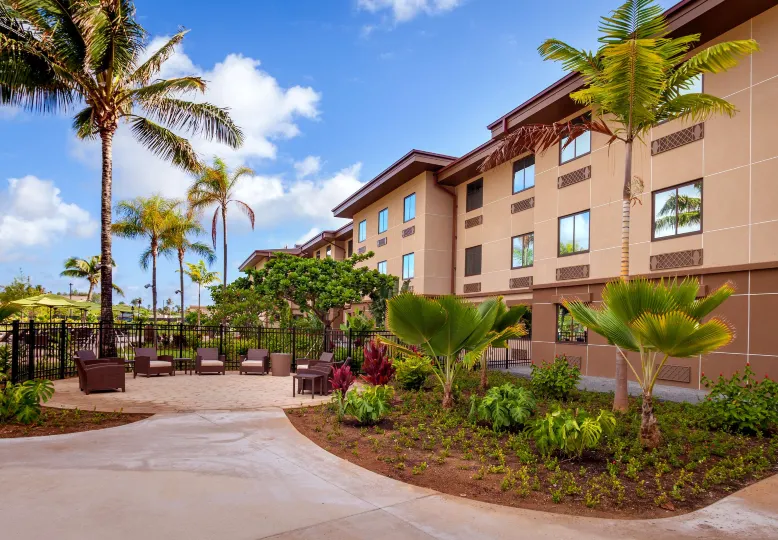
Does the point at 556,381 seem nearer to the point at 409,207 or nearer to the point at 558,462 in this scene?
the point at 558,462

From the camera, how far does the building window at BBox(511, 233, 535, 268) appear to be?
22.4 meters

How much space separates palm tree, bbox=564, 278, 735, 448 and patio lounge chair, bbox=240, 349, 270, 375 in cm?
1116

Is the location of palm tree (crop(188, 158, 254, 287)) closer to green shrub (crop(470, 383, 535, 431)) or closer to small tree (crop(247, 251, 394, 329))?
small tree (crop(247, 251, 394, 329))

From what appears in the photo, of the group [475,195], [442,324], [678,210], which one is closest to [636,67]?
[442,324]

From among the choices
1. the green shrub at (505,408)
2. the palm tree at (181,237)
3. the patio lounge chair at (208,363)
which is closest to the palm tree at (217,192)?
the palm tree at (181,237)

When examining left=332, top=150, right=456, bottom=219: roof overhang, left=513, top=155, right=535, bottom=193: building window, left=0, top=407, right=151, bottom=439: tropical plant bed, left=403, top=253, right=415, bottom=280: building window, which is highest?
left=332, top=150, right=456, bottom=219: roof overhang

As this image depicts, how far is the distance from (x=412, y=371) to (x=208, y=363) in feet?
24.6

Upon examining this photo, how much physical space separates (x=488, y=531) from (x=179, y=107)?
659 inches

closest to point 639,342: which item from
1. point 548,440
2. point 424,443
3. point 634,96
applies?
point 548,440

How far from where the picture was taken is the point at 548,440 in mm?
6477

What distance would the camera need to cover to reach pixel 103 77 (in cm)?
1562

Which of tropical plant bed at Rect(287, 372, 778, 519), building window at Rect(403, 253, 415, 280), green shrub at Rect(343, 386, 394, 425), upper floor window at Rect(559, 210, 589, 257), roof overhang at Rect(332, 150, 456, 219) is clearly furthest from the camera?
building window at Rect(403, 253, 415, 280)

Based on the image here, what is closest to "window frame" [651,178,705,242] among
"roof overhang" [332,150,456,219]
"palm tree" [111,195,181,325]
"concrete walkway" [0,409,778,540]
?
"concrete walkway" [0,409,778,540]

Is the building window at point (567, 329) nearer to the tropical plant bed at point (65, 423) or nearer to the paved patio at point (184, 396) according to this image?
the paved patio at point (184, 396)
